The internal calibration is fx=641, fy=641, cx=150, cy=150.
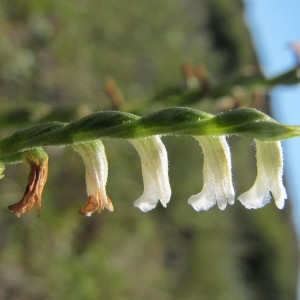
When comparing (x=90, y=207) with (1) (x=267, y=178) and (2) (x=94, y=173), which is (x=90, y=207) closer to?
(2) (x=94, y=173)

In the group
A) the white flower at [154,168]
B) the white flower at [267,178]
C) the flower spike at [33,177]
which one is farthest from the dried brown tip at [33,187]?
the white flower at [267,178]

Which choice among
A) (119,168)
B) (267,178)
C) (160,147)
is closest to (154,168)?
(160,147)

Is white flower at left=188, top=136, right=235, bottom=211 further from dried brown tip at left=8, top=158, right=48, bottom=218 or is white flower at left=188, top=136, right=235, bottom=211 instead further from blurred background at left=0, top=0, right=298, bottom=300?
blurred background at left=0, top=0, right=298, bottom=300

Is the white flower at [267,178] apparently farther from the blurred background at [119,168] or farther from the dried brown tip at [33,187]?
the blurred background at [119,168]

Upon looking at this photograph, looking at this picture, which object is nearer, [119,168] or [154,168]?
[154,168]

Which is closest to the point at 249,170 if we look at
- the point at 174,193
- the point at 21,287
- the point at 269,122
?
the point at 174,193

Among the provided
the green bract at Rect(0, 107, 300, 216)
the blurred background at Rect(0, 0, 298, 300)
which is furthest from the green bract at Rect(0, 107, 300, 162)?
the blurred background at Rect(0, 0, 298, 300)
